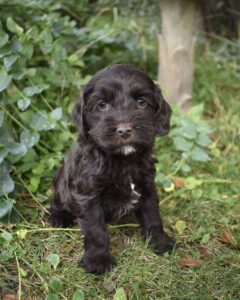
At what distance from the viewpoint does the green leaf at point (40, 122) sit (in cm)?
432

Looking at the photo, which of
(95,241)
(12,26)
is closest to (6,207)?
(95,241)

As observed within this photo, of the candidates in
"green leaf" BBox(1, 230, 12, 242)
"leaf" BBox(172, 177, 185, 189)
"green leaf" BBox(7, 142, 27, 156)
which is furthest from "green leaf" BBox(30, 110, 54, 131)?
"leaf" BBox(172, 177, 185, 189)

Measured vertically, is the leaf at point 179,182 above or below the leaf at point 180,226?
below

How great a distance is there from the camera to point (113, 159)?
3.46m

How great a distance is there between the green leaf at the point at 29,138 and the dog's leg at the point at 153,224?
106 cm

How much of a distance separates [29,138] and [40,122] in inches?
7.7

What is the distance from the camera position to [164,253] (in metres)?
3.64

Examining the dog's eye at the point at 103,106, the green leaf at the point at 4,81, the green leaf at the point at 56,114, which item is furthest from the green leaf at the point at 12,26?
the dog's eye at the point at 103,106

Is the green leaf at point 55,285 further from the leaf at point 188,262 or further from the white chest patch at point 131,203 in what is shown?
the leaf at point 188,262

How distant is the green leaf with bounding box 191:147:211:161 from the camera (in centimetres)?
473

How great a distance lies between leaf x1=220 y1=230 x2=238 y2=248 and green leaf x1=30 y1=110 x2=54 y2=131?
1.63 metres

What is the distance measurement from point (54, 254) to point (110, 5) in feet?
18.3

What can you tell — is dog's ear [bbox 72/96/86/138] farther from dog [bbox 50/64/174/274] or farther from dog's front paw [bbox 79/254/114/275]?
dog's front paw [bbox 79/254/114/275]

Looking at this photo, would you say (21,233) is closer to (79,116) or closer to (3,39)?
(79,116)
